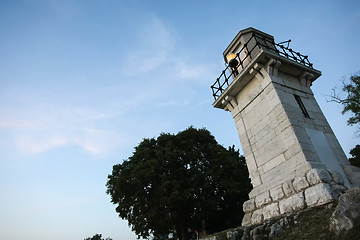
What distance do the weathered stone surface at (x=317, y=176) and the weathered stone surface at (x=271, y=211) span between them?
1557mm

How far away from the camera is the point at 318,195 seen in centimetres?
651

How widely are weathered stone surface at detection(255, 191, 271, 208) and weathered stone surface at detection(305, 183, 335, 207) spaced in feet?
5.65

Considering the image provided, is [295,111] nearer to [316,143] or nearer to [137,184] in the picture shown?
[316,143]

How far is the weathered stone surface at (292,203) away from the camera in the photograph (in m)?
6.86

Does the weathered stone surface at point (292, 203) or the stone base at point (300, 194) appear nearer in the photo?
the stone base at point (300, 194)

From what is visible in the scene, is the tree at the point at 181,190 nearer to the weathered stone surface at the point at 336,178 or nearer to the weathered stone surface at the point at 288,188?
the weathered stone surface at the point at 288,188

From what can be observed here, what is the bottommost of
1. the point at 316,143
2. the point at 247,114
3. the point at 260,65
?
the point at 316,143

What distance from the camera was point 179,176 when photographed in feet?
67.5

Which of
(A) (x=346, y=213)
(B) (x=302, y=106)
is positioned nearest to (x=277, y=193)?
(A) (x=346, y=213)

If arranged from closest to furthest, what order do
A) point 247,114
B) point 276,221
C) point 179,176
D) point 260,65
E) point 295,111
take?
point 276,221 < point 295,111 < point 260,65 < point 247,114 < point 179,176

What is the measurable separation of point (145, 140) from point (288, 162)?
60.1ft

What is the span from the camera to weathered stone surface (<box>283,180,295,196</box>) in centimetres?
749

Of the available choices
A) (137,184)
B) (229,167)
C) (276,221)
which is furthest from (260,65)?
(137,184)

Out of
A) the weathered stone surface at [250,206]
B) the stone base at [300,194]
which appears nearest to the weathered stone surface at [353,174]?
the stone base at [300,194]
